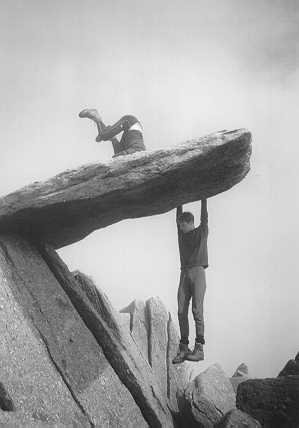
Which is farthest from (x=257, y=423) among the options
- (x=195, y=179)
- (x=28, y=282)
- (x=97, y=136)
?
(x=97, y=136)

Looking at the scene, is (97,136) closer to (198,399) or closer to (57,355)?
(57,355)

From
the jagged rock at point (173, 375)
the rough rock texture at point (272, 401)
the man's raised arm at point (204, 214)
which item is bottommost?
the jagged rock at point (173, 375)

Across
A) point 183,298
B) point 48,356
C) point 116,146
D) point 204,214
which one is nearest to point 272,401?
point 183,298

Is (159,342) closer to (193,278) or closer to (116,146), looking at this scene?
(193,278)

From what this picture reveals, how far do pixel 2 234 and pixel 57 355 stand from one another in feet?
13.7

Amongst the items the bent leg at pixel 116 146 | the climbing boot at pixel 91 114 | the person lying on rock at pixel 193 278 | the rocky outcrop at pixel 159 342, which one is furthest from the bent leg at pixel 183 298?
the climbing boot at pixel 91 114

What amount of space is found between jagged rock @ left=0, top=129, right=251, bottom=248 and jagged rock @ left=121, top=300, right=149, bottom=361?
27.6ft

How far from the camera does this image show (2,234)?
11.9 m

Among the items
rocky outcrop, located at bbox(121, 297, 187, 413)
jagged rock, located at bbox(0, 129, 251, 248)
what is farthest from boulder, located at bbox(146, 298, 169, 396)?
jagged rock, located at bbox(0, 129, 251, 248)

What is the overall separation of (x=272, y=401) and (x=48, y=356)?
652cm

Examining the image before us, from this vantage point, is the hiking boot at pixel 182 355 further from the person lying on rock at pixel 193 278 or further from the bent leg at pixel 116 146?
the bent leg at pixel 116 146

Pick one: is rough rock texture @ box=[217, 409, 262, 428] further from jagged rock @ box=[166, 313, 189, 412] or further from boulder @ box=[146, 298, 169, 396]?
boulder @ box=[146, 298, 169, 396]

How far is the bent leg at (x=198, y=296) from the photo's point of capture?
10922 millimetres

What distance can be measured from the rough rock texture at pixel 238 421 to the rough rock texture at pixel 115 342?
7.35ft
